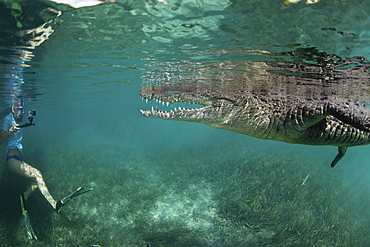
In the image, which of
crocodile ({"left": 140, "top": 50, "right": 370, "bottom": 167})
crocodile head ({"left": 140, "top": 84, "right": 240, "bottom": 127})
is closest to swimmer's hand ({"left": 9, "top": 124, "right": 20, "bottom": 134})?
crocodile head ({"left": 140, "top": 84, "right": 240, "bottom": 127})

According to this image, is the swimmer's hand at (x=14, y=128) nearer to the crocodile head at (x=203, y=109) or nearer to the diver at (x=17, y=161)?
the diver at (x=17, y=161)

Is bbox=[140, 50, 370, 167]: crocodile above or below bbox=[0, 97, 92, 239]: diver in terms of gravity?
above

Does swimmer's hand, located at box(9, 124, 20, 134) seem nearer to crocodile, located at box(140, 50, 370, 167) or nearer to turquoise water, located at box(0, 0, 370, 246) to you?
turquoise water, located at box(0, 0, 370, 246)

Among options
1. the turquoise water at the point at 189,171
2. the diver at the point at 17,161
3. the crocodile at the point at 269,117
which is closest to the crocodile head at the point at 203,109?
the crocodile at the point at 269,117

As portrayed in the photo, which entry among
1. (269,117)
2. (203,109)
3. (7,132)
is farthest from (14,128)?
(269,117)

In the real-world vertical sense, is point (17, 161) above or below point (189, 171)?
above

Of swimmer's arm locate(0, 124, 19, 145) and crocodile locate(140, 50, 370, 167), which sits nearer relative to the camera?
crocodile locate(140, 50, 370, 167)

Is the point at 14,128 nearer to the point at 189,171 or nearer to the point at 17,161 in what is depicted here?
the point at 17,161

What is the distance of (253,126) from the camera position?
4.85 metres

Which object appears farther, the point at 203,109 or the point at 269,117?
the point at 269,117

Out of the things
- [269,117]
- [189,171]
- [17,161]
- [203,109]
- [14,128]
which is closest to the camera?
[203,109]

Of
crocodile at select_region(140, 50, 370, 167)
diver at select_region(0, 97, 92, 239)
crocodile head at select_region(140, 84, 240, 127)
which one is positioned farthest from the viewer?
diver at select_region(0, 97, 92, 239)

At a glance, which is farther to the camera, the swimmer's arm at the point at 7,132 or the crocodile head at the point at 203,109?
the swimmer's arm at the point at 7,132

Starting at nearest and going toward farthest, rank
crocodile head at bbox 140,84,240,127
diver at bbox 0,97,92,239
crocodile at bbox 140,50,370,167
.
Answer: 1. crocodile head at bbox 140,84,240,127
2. crocodile at bbox 140,50,370,167
3. diver at bbox 0,97,92,239
